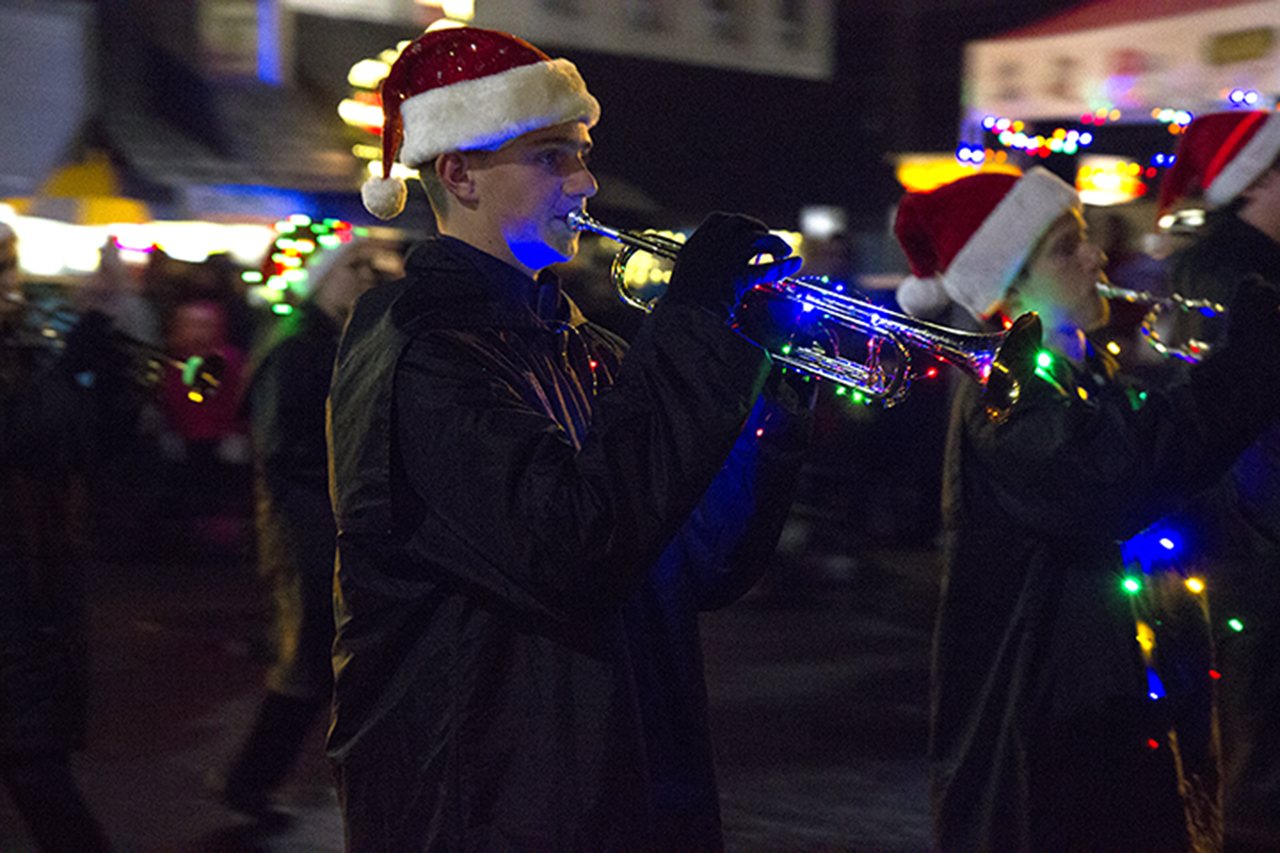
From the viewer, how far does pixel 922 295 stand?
186 inches

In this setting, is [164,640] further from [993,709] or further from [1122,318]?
[993,709]

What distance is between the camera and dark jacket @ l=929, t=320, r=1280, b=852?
3.29 meters

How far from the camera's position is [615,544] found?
2.32 metres

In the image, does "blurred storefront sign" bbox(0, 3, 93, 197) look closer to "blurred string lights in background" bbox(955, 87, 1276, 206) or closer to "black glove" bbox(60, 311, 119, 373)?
"blurred string lights in background" bbox(955, 87, 1276, 206)

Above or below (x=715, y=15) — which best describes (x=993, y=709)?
below

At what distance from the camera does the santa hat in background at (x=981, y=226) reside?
3.95 metres

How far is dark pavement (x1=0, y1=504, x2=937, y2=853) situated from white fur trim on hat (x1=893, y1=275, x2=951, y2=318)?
1.91 m

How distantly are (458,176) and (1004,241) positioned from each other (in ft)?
5.46

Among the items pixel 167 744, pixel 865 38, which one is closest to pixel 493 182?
pixel 167 744

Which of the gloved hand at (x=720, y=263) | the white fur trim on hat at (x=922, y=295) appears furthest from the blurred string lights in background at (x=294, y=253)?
the gloved hand at (x=720, y=263)

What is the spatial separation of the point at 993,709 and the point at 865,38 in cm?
2491

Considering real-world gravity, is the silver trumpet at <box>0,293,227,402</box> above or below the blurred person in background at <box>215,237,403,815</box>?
above

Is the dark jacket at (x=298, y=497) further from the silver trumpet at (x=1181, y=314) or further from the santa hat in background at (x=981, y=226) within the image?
the silver trumpet at (x=1181, y=314)

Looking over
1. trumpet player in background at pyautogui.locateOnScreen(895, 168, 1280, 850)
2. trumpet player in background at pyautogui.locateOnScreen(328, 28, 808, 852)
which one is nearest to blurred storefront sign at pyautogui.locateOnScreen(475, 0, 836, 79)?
trumpet player in background at pyautogui.locateOnScreen(895, 168, 1280, 850)
